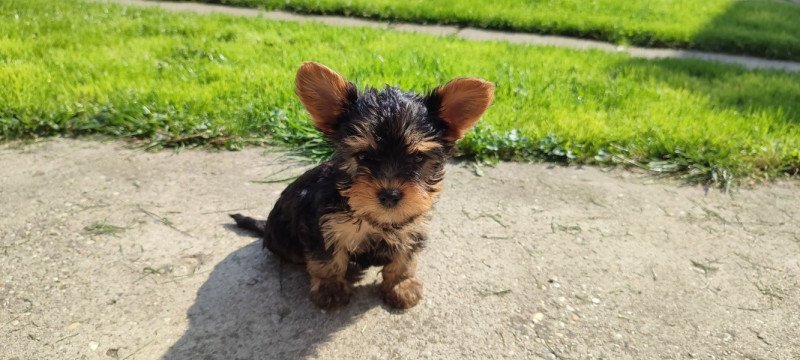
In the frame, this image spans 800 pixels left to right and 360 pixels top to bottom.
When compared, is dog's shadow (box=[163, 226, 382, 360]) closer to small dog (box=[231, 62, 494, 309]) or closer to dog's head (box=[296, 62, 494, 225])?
small dog (box=[231, 62, 494, 309])

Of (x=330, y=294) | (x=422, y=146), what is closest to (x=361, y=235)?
(x=330, y=294)

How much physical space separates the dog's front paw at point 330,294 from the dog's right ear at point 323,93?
0.99 metres

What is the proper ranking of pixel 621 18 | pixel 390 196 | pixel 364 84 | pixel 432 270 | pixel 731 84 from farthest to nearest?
pixel 621 18 → pixel 731 84 → pixel 364 84 → pixel 432 270 → pixel 390 196

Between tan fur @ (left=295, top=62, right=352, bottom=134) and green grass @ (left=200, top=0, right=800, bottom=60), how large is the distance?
7093 millimetres

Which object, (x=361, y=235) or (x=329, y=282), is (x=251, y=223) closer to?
(x=329, y=282)

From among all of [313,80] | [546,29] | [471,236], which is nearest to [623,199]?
[471,236]

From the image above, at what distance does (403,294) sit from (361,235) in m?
0.58

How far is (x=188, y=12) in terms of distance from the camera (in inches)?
368

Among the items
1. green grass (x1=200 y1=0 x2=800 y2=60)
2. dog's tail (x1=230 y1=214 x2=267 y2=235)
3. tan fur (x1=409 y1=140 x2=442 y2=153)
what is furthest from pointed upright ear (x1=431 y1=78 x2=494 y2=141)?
green grass (x1=200 y1=0 x2=800 y2=60)

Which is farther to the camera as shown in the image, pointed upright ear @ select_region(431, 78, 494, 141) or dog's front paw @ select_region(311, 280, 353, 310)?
dog's front paw @ select_region(311, 280, 353, 310)

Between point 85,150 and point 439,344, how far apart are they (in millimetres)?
3858

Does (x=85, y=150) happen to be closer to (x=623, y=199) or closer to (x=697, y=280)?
(x=623, y=199)

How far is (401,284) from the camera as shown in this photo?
343cm

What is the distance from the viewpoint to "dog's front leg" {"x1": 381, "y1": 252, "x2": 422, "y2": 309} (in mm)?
3336
